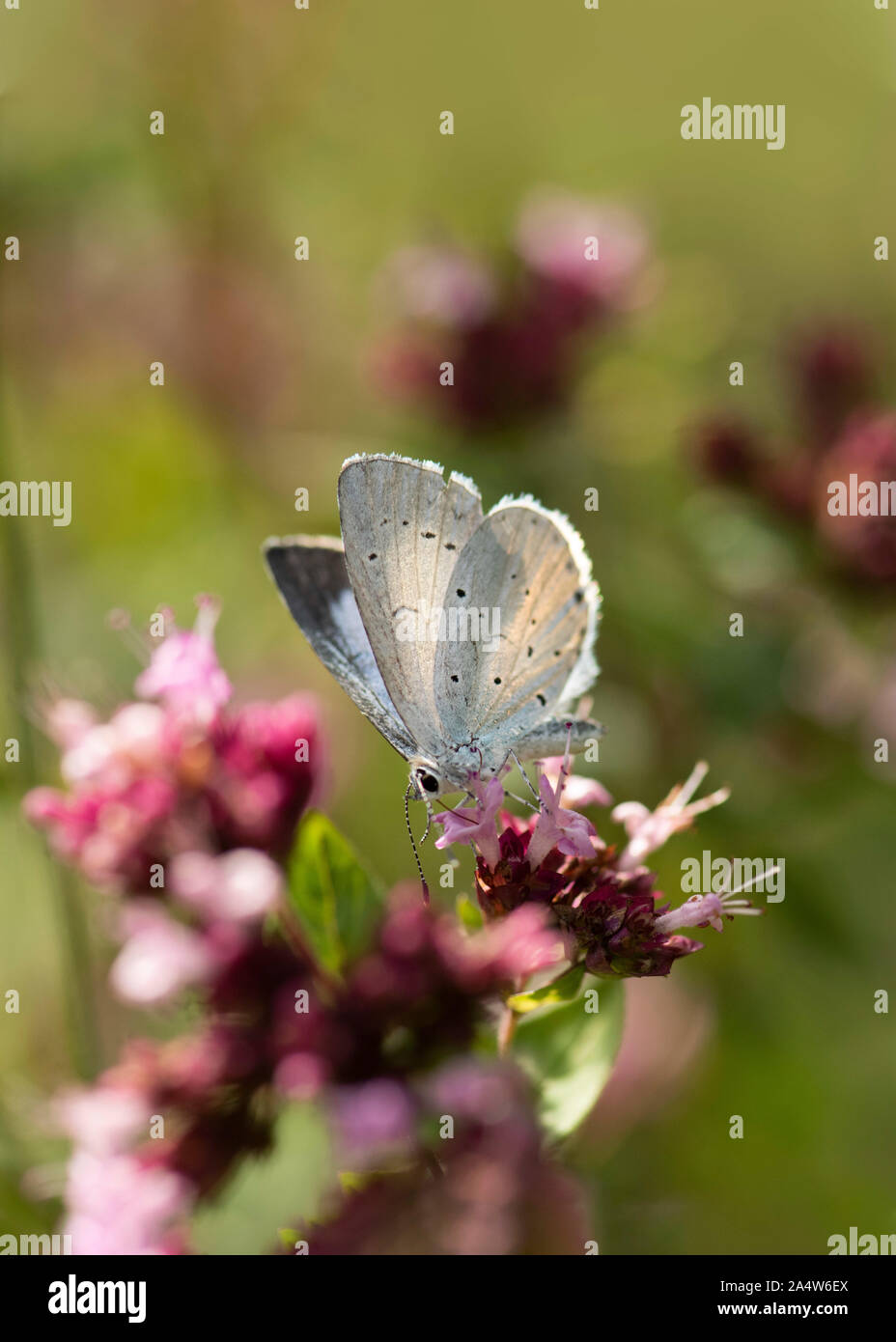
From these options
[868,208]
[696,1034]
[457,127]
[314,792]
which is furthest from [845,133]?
[314,792]

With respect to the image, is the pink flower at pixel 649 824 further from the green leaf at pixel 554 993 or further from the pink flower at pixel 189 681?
the pink flower at pixel 189 681

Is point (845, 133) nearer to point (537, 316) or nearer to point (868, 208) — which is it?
point (868, 208)

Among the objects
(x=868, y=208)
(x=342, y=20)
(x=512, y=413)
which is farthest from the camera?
(x=868, y=208)

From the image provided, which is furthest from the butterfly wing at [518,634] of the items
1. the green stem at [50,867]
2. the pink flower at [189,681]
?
the green stem at [50,867]

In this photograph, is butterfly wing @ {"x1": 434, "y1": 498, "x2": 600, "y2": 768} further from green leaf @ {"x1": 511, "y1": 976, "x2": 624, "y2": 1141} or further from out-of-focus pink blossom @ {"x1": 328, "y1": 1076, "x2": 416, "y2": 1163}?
out-of-focus pink blossom @ {"x1": 328, "y1": 1076, "x2": 416, "y2": 1163}
